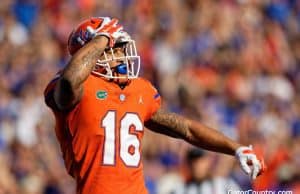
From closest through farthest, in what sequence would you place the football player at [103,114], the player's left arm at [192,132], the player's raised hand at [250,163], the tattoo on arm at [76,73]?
the tattoo on arm at [76,73], the football player at [103,114], the player's raised hand at [250,163], the player's left arm at [192,132]

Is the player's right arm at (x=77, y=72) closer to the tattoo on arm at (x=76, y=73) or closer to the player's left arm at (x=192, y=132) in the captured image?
the tattoo on arm at (x=76, y=73)

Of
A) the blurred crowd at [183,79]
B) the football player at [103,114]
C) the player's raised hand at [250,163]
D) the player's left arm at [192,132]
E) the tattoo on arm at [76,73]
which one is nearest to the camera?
the tattoo on arm at [76,73]

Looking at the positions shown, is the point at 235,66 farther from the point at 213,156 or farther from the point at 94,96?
the point at 94,96

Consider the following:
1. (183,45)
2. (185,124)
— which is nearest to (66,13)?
(183,45)

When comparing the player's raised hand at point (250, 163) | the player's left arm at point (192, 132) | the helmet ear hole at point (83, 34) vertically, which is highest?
the helmet ear hole at point (83, 34)

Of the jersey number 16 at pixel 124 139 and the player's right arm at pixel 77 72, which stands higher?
the player's right arm at pixel 77 72

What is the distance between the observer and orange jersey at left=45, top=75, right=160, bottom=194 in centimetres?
536

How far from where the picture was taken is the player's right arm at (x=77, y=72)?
5117mm

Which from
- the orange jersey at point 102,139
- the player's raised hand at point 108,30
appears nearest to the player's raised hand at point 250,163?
the orange jersey at point 102,139

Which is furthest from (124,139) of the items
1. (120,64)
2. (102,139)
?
(120,64)

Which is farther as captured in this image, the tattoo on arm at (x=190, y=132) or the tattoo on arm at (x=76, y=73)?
the tattoo on arm at (x=190, y=132)

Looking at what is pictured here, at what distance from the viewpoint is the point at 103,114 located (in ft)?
17.8

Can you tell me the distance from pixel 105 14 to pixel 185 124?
7.88 metres

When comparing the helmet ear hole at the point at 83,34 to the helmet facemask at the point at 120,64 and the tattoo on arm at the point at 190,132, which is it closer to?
the helmet facemask at the point at 120,64
